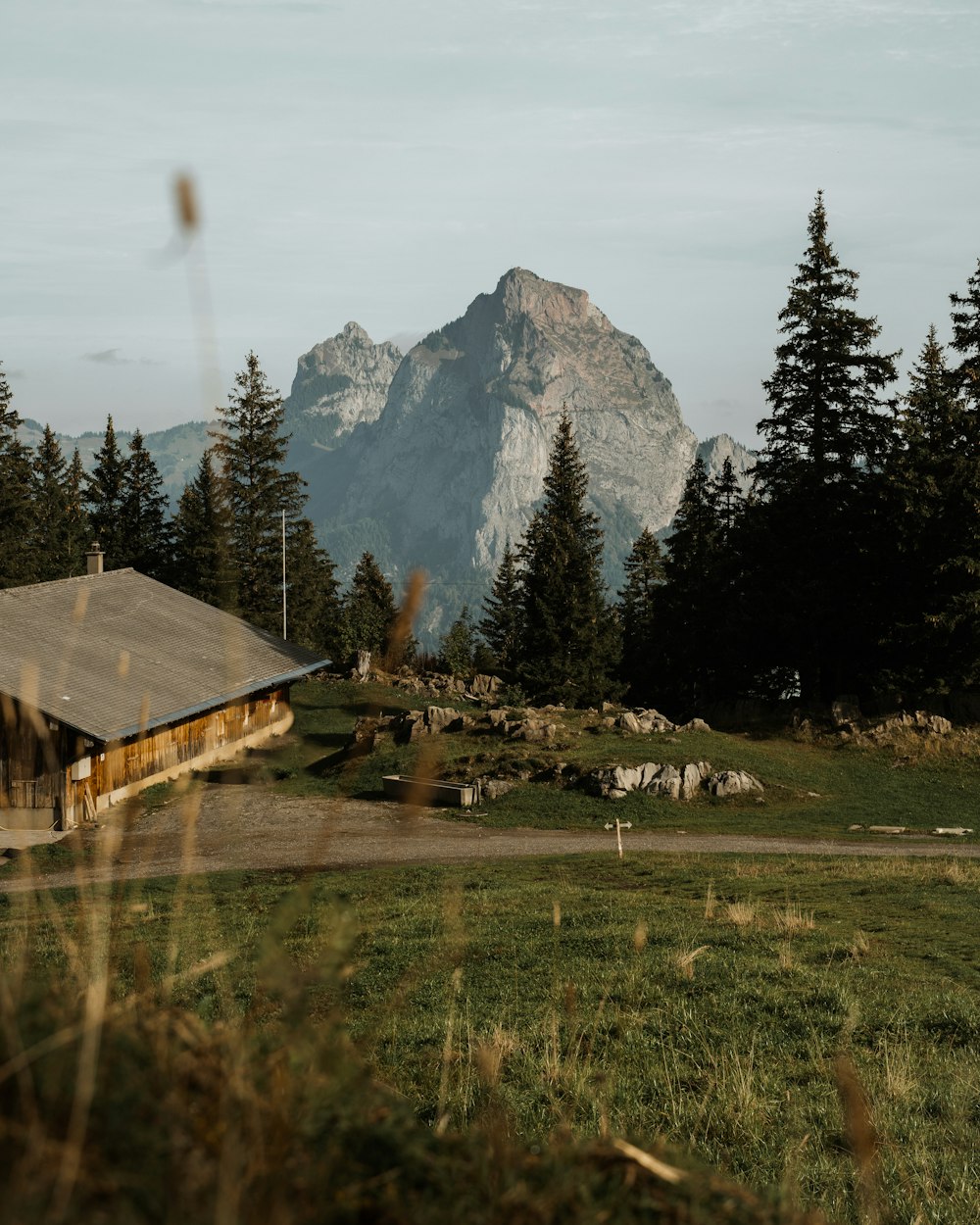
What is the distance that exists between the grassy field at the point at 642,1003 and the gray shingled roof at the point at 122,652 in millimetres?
13518

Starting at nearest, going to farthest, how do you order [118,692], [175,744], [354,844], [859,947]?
[859,947], [354,844], [118,692], [175,744]

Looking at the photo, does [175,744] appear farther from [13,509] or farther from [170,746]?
[13,509]

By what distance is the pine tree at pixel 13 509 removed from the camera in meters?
63.5

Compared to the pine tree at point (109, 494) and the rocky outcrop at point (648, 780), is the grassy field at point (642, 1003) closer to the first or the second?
the rocky outcrop at point (648, 780)

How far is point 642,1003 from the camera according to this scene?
30.9 feet

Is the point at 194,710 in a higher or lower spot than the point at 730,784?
higher

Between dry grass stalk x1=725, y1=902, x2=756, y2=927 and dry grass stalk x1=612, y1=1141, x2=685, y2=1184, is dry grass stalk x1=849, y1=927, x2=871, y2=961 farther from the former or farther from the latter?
dry grass stalk x1=612, y1=1141, x2=685, y2=1184

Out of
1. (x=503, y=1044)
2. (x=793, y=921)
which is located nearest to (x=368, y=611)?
(x=793, y=921)

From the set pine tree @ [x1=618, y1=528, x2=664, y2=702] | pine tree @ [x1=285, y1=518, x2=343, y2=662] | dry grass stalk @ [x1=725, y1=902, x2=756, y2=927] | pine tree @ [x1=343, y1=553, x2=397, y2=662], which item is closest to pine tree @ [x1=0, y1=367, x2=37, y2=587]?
pine tree @ [x1=285, y1=518, x2=343, y2=662]

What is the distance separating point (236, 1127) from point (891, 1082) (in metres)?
6.80

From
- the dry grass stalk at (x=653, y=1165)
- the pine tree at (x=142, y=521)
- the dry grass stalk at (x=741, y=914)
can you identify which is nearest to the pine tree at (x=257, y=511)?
the pine tree at (x=142, y=521)

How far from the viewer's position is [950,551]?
4306cm

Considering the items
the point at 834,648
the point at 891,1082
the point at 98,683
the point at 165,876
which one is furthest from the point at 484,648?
the point at 891,1082

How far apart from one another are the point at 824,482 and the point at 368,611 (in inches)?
2053
